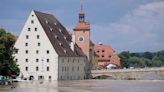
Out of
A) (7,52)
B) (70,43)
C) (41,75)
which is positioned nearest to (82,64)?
(70,43)

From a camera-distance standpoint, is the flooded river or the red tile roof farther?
the red tile roof

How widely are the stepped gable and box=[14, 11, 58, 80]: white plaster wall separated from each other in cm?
102

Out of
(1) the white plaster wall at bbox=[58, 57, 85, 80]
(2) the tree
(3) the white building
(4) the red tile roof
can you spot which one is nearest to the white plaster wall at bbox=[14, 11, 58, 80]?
(3) the white building

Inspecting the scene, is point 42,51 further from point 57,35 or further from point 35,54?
point 57,35

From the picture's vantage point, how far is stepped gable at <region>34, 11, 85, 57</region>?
112m

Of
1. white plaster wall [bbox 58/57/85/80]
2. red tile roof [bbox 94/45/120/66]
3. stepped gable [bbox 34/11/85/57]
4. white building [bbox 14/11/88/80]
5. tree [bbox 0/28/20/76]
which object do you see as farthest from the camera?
red tile roof [bbox 94/45/120/66]

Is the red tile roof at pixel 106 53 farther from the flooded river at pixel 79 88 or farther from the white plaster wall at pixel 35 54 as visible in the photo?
the flooded river at pixel 79 88

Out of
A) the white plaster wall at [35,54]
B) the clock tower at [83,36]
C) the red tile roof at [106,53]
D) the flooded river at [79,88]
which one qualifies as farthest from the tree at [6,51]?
the red tile roof at [106,53]

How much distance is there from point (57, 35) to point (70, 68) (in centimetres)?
758

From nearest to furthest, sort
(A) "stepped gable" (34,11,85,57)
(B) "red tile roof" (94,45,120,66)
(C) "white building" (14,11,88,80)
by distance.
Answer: (C) "white building" (14,11,88,80), (A) "stepped gable" (34,11,85,57), (B) "red tile roof" (94,45,120,66)

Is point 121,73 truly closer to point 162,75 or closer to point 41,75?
point 162,75

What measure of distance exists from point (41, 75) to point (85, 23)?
21.0 m

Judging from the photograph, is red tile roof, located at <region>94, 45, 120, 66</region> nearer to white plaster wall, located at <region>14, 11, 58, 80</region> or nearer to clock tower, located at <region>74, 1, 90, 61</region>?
clock tower, located at <region>74, 1, 90, 61</region>

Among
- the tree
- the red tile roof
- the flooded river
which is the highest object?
the red tile roof
